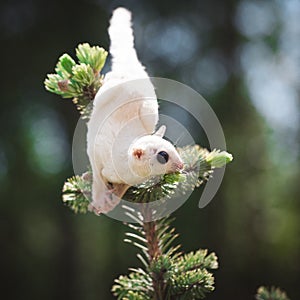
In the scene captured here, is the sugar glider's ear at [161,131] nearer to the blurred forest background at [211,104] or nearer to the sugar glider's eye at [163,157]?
the sugar glider's eye at [163,157]

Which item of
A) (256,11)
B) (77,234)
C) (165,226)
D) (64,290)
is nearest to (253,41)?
(256,11)

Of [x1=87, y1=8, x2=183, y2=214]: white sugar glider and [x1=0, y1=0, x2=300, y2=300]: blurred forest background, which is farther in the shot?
[x1=0, y1=0, x2=300, y2=300]: blurred forest background

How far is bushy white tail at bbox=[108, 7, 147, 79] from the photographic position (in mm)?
403

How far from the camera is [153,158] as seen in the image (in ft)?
1.06

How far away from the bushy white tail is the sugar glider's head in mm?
77

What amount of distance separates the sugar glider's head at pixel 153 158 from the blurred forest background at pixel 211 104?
222 centimetres

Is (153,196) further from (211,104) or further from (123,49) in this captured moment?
(211,104)

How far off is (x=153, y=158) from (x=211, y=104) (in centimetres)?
234

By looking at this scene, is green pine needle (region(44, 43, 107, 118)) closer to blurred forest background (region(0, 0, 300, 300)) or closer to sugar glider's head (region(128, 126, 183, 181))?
sugar glider's head (region(128, 126, 183, 181))

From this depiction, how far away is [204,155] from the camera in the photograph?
37 centimetres

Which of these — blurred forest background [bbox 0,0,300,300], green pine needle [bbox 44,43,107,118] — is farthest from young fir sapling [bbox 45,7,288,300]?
blurred forest background [bbox 0,0,300,300]

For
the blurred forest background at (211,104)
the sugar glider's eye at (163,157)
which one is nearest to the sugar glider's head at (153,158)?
the sugar glider's eye at (163,157)

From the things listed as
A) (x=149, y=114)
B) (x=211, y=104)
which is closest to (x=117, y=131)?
(x=149, y=114)

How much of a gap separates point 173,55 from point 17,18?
2.83 feet
